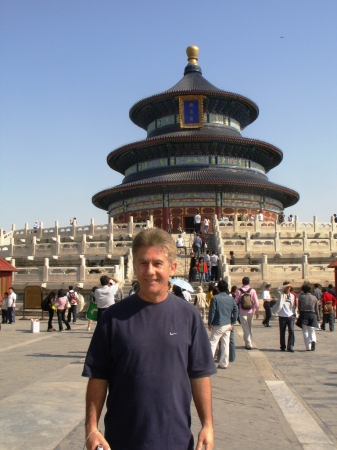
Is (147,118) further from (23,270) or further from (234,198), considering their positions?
(23,270)

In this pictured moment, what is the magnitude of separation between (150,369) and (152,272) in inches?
21.4

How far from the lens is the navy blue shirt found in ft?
10.4

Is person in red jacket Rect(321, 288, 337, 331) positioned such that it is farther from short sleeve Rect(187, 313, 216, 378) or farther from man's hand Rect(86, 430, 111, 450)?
man's hand Rect(86, 430, 111, 450)

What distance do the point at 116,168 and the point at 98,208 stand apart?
12.6 feet

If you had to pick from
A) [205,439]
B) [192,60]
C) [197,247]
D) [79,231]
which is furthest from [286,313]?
[192,60]

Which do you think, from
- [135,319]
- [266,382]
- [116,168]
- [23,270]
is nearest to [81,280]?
[23,270]

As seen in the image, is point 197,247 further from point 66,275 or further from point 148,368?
point 148,368

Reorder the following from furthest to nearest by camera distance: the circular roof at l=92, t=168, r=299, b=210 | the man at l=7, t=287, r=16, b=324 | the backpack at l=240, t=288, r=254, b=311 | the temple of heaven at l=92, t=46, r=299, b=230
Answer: the temple of heaven at l=92, t=46, r=299, b=230 < the circular roof at l=92, t=168, r=299, b=210 < the man at l=7, t=287, r=16, b=324 < the backpack at l=240, t=288, r=254, b=311

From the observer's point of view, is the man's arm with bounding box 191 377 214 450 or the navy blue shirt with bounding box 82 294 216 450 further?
the man's arm with bounding box 191 377 214 450

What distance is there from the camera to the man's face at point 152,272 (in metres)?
3.41

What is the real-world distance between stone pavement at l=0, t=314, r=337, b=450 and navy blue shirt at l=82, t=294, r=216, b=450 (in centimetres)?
253

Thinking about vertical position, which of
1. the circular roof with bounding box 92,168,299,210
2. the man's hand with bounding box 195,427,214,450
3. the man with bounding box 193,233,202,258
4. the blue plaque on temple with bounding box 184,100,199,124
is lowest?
the man's hand with bounding box 195,427,214,450

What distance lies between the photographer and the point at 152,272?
346 cm

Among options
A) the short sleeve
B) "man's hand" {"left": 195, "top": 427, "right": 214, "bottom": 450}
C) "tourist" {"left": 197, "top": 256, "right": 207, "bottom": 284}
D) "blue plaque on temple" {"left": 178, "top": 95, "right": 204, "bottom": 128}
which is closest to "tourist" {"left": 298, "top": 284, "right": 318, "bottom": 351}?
the short sleeve
